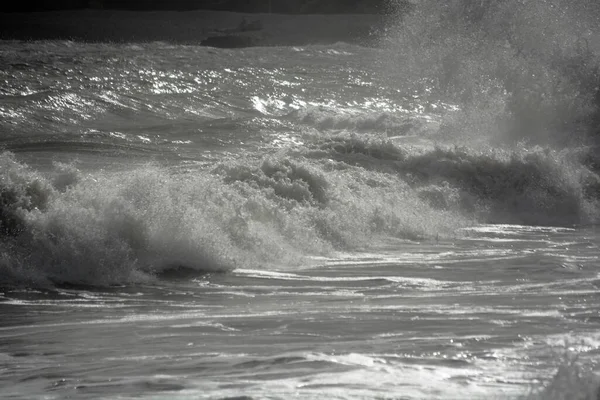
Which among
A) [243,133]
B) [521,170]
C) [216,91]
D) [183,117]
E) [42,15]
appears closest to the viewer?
[521,170]

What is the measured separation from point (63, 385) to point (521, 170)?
7980 mm

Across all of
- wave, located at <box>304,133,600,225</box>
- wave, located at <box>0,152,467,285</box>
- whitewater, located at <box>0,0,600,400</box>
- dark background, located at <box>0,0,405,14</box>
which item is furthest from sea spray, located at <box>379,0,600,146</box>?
dark background, located at <box>0,0,405,14</box>

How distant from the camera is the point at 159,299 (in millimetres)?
6410

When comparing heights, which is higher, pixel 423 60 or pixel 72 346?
pixel 423 60

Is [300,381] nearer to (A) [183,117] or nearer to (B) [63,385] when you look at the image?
(B) [63,385]

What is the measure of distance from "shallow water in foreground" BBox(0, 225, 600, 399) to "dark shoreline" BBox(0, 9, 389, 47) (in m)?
16.8

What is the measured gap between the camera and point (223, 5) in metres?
35.4

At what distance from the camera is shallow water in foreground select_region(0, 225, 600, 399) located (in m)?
4.50

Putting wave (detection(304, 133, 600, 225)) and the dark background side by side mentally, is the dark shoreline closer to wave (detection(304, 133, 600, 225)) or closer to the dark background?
the dark background

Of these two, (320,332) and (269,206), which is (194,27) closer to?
(269,206)

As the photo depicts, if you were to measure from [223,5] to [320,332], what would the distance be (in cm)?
3099

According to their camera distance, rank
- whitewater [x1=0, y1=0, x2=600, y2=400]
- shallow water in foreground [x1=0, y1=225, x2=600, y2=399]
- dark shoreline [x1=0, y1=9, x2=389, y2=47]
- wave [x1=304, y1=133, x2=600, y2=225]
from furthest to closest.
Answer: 1. dark shoreline [x1=0, y1=9, x2=389, y2=47]
2. wave [x1=304, y1=133, x2=600, y2=225]
3. whitewater [x1=0, y1=0, x2=600, y2=400]
4. shallow water in foreground [x1=0, y1=225, x2=600, y2=399]

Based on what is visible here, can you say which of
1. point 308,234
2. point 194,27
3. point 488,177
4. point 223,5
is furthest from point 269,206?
point 223,5

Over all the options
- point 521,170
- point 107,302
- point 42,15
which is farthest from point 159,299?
point 42,15
